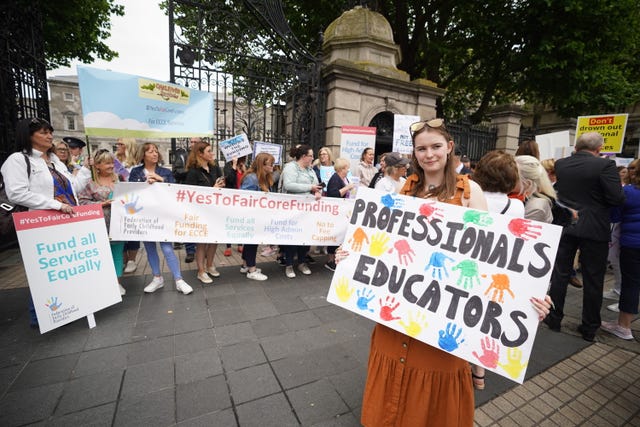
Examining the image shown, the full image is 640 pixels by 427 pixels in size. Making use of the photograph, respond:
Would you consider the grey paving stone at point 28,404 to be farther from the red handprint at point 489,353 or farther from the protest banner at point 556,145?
the protest banner at point 556,145

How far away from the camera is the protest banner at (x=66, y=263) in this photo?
9.62 feet

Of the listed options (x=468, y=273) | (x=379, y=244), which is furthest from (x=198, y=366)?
(x=468, y=273)

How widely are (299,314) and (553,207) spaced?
9.61 feet

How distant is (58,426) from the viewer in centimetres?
206

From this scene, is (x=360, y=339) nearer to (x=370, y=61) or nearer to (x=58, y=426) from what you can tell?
(x=58, y=426)

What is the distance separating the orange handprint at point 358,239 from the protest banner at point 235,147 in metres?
4.91

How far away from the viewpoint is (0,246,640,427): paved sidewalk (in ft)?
7.29

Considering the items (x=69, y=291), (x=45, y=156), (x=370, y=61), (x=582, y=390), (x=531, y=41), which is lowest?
(x=582, y=390)

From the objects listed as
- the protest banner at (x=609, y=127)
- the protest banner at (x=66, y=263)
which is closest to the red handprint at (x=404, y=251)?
the protest banner at (x=66, y=263)

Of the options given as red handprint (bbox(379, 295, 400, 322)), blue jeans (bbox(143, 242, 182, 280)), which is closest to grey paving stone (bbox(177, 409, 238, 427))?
red handprint (bbox(379, 295, 400, 322))

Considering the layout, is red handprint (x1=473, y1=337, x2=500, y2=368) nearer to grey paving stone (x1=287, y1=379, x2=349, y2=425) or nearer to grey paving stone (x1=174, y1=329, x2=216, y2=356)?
grey paving stone (x1=287, y1=379, x2=349, y2=425)

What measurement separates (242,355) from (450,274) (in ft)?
7.00

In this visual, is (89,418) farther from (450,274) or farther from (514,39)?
(514,39)

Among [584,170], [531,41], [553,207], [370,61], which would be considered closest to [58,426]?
[553,207]
